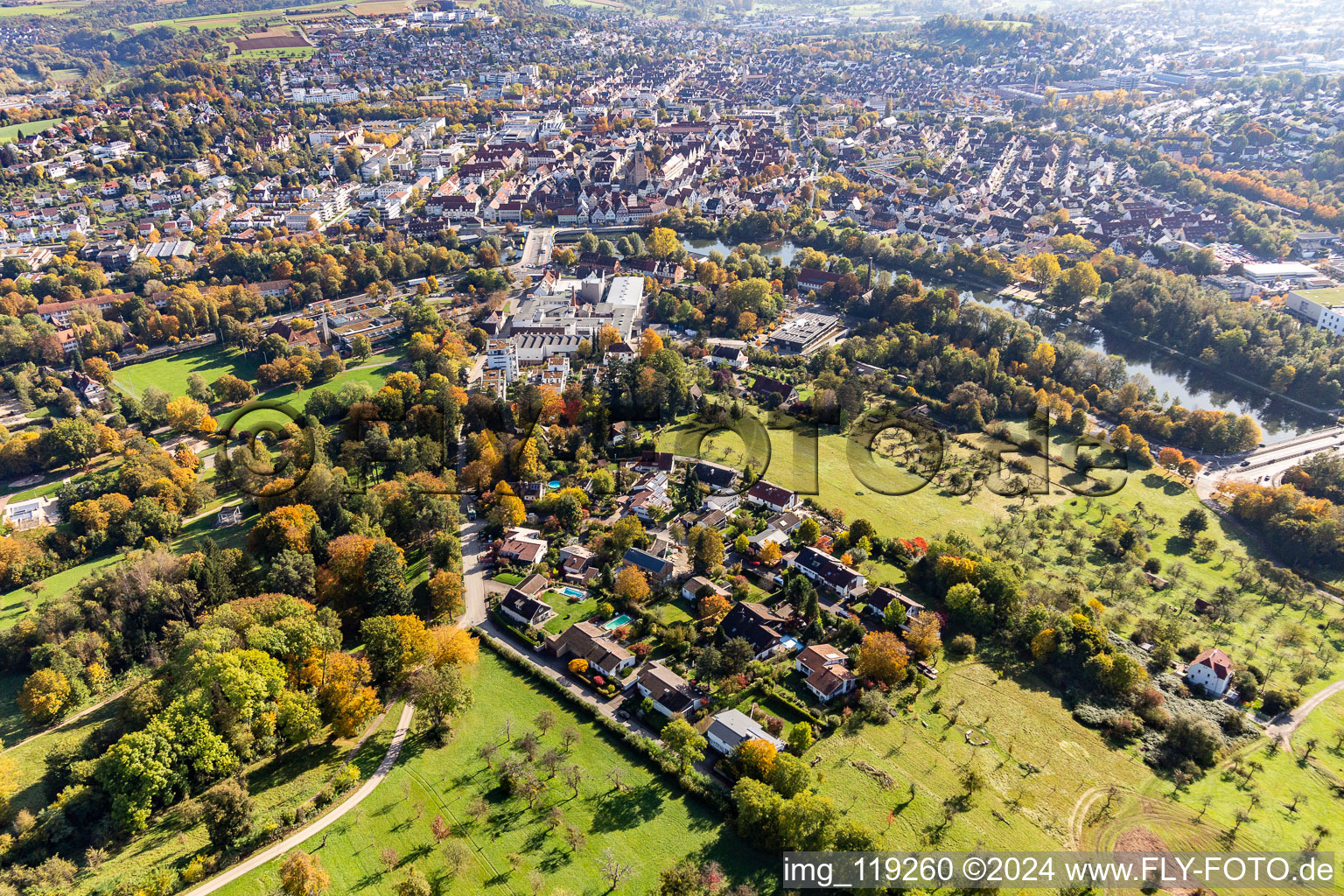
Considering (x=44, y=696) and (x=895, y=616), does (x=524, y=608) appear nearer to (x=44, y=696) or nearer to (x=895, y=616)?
(x=895, y=616)

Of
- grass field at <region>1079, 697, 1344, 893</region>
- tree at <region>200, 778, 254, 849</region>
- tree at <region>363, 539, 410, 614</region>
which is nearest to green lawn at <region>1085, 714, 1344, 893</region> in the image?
grass field at <region>1079, 697, 1344, 893</region>

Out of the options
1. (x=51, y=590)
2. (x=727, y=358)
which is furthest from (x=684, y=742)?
(x=727, y=358)

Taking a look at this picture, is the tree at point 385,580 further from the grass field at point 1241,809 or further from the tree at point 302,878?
the grass field at point 1241,809

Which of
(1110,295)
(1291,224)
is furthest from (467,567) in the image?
(1291,224)

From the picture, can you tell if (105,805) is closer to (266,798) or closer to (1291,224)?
(266,798)

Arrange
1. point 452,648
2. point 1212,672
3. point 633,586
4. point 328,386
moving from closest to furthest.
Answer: point 452,648, point 1212,672, point 633,586, point 328,386

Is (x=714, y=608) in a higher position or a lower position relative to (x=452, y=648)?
lower
